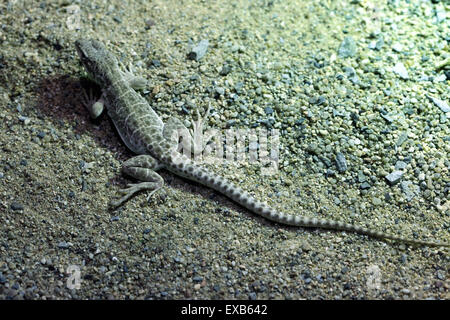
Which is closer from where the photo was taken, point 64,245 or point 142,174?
point 64,245

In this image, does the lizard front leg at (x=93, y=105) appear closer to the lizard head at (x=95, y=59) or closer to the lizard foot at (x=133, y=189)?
the lizard head at (x=95, y=59)

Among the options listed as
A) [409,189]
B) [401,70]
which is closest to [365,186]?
[409,189]

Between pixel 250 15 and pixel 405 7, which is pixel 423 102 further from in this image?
pixel 250 15

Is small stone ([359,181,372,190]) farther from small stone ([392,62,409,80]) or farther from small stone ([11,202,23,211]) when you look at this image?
small stone ([11,202,23,211])

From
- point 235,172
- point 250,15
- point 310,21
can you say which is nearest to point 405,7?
point 310,21

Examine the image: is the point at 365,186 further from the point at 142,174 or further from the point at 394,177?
the point at 142,174

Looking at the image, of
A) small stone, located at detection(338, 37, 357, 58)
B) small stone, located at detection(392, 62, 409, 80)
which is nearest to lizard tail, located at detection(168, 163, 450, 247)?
small stone, located at detection(392, 62, 409, 80)
